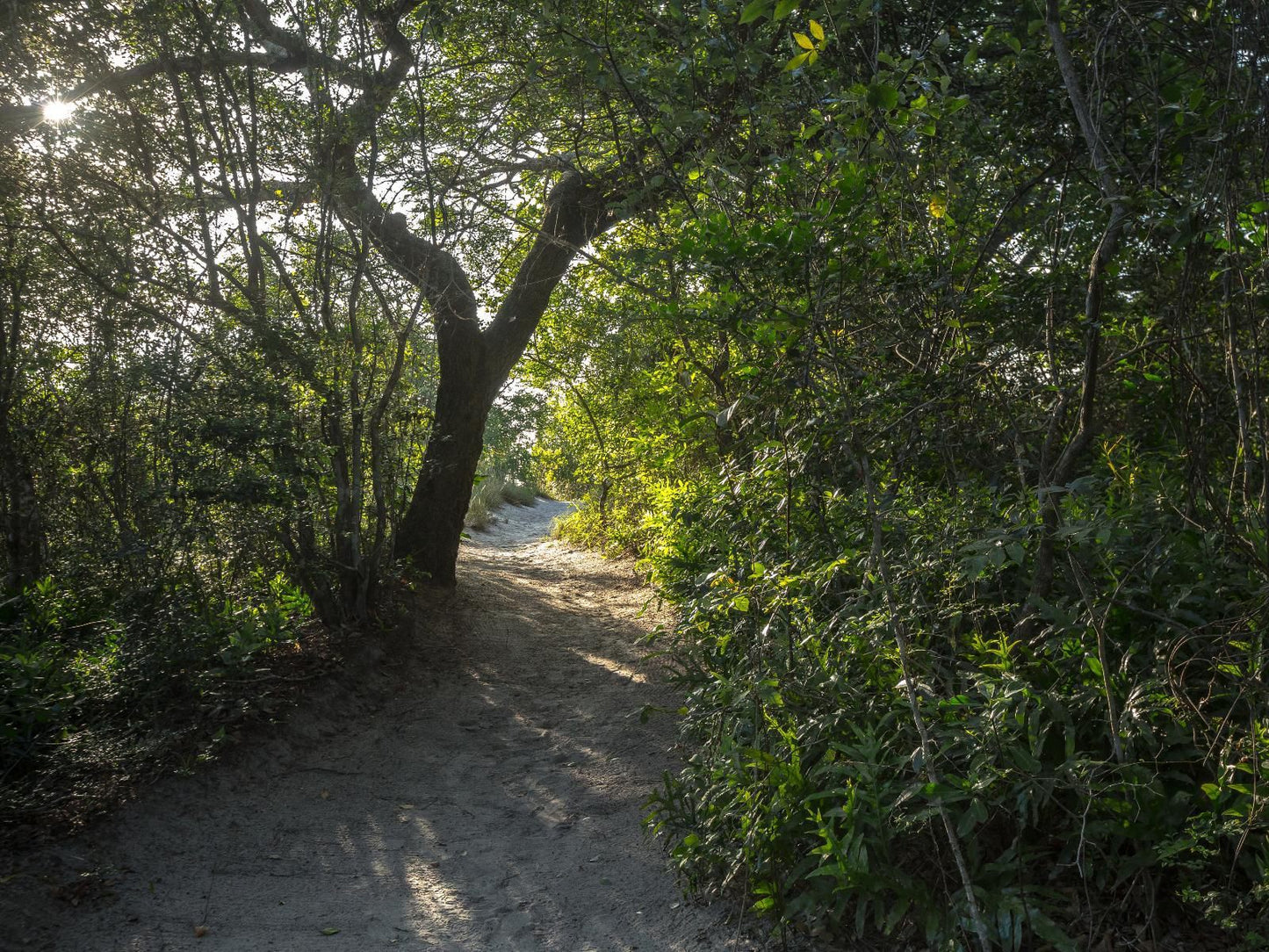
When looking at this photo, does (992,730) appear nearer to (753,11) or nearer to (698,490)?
(753,11)

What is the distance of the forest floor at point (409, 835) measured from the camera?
12.2 ft

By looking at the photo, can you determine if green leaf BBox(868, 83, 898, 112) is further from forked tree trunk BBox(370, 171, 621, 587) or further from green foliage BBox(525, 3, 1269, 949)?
forked tree trunk BBox(370, 171, 621, 587)

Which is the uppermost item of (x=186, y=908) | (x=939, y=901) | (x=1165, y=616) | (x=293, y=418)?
(x=293, y=418)

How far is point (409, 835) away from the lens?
477 centimetres

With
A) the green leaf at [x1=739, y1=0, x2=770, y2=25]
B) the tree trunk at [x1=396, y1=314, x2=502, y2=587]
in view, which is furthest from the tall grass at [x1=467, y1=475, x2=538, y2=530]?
the green leaf at [x1=739, y1=0, x2=770, y2=25]

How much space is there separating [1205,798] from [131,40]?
684cm

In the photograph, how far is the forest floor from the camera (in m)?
3.71

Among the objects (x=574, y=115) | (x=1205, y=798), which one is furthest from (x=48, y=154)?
(x=1205, y=798)

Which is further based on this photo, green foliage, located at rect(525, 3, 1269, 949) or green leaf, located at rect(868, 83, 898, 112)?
green leaf, located at rect(868, 83, 898, 112)

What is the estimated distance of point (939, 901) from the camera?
10.0 feet

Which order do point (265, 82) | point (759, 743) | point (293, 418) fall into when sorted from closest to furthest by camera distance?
point (759, 743), point (293, 418), point (265, 82)

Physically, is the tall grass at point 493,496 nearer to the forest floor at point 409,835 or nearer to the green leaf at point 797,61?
the forest floor at point 409,835

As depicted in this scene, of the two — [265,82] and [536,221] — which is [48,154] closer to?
[265,82]

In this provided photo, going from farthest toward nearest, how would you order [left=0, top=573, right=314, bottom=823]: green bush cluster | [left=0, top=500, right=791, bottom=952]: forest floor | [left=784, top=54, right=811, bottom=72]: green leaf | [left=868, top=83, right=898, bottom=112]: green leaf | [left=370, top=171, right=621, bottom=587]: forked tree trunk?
[left=370, top=171, right=621, bottom=587]: forked tree trunk → [left=0, top=573, right=314, bottom=823]: green bush cluster → [left=0, top=500, right=791, bottom=952]: forest floor → [left=868, top=83, right=898, bottom=112]: green leaf → [left=784, top=54, right=811, bottom=72]: green leaf
